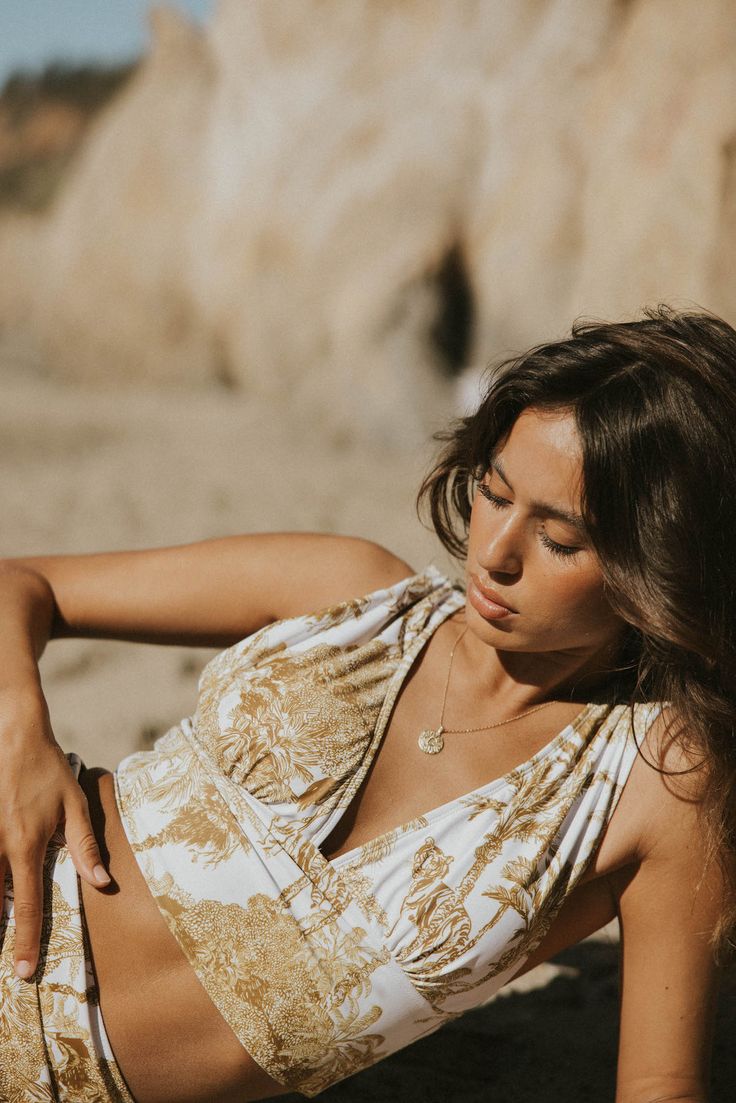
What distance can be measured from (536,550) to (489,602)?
0.34 ft

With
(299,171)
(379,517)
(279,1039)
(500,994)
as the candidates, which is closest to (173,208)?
(299,171)

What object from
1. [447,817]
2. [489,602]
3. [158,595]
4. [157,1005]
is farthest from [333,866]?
[158,595]

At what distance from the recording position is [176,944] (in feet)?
4.92

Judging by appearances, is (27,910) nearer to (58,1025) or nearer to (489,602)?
(58,1025)

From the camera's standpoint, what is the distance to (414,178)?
7309mm

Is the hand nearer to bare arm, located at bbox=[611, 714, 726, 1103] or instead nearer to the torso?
the torso

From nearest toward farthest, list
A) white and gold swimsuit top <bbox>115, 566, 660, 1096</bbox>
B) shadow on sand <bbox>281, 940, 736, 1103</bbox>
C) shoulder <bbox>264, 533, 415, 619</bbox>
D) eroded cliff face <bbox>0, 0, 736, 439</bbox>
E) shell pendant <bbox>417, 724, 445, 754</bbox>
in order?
white and gold swimsuit top <bbox>115, 566, 660, 1096</bbox> < shell pendant <bbox>417, 724, 445, 754</bbox> < shoulder <bbox>264, 533, 415, 619</bbox> < shadow on sand <bbox>281, 940, 736, 1103</bbox> < eroded cliff face <bbox>0, 0, 736, 439</bbox>

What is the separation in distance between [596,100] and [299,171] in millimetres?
2333

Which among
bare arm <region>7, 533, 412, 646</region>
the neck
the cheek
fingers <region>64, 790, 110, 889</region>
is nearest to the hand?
fingers <region>64, 790, 110, 889</region>

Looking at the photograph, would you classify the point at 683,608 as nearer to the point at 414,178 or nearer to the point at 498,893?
the point at 498,893

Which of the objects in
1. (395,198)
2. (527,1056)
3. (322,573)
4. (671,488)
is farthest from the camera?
(395,198)

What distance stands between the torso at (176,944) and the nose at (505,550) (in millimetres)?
296

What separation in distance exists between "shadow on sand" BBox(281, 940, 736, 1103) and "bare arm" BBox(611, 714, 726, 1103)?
54 centimetres

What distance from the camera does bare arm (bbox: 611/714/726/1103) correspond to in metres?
1.46
